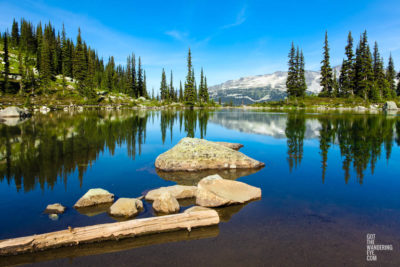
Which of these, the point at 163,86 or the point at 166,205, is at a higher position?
the point at 163,86

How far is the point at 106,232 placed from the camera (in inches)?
229

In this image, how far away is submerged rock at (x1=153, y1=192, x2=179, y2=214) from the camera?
7441 mm

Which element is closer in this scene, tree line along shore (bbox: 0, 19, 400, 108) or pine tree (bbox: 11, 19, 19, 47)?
tree line along shore (bbox: 0, 19, 400, 108)

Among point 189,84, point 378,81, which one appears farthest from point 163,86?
point 378,81

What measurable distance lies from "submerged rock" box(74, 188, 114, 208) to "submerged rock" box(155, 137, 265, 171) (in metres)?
4.34

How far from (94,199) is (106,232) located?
102 inches

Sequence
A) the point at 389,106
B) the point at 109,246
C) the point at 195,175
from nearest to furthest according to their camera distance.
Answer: the point at 109,246 < the point at 195,175 < the point at 389,106

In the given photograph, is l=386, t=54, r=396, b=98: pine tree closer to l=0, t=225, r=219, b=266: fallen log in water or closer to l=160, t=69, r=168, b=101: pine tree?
l=160, t=69, r=168, b=101: pine tree

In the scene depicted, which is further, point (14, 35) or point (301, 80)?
point (14, 35)

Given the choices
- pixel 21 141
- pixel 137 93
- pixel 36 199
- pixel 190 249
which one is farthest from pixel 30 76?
pixel 190 249

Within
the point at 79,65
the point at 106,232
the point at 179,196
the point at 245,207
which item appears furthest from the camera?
the point at 79,65

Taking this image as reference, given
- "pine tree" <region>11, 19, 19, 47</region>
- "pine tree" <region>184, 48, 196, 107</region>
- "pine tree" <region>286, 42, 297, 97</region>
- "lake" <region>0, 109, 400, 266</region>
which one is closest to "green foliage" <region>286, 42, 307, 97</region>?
"pine tree" <region>286, 42, 297, 97</region>

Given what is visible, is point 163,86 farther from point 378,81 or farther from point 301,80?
point 378,81

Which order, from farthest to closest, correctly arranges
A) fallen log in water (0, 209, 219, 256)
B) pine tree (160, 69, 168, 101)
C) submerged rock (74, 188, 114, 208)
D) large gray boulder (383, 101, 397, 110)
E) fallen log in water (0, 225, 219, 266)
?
pine tree (160, 69, 168, 101) < large gray boulder (383, 101, 397, 110) < submerged rock (74, 188, 114, 208) < fallen log in water (0, 209, 219, 256) < fallen log in water (0, 225, 219, 266)
